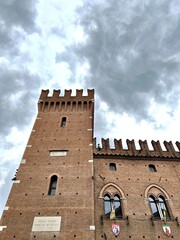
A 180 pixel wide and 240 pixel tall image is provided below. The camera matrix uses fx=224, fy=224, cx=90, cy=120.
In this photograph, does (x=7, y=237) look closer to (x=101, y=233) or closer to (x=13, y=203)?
(x=13, y=203)

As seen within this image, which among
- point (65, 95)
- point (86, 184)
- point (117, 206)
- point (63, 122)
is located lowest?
point (117, 206)

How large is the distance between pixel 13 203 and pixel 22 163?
329cm

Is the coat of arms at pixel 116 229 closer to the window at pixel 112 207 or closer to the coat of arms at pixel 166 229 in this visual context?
the window at pixel 112 207

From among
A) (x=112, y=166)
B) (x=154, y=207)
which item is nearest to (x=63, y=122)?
(x=112, y=166)

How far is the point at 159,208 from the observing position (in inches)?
579

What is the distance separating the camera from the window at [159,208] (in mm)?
14391

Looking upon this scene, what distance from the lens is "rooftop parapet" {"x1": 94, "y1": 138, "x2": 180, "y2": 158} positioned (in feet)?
59.2

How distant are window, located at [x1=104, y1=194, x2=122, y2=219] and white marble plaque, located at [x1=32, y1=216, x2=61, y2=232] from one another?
3263mm

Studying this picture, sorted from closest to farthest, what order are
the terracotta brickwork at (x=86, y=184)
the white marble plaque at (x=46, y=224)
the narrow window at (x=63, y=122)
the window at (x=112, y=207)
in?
the white marble plaque at (x=46, y=224), the terracotta brickwork at (x=86, y=184), the window at (x=112, y=207), the narrow window at (x=63, y=122)

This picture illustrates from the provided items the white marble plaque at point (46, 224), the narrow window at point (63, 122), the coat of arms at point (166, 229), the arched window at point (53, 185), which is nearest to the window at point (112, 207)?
the coat of arms at point (166, 229)

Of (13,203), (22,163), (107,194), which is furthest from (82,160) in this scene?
(13,203)

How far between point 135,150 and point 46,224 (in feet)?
30.1

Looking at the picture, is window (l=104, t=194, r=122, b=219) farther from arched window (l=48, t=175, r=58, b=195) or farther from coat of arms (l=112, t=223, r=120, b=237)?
arched window (l=48, t=175, r=58, b=195)

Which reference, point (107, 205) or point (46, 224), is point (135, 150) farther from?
point (46, 224)
